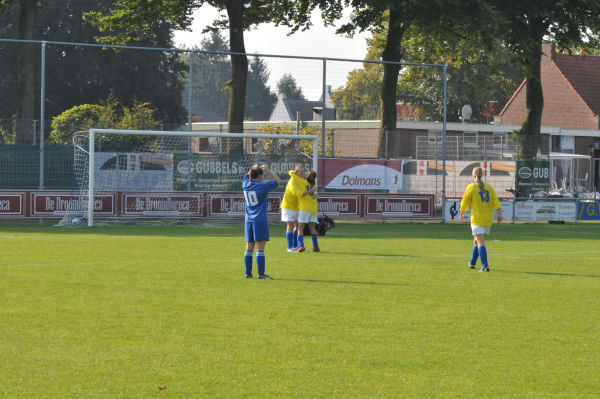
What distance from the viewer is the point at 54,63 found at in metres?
57.5

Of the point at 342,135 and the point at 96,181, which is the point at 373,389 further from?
the point at 342,135

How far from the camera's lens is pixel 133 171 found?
93.5 ft

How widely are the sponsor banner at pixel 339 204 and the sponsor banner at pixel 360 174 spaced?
49 centimetres

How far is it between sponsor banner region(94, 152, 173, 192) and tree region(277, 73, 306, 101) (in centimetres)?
459

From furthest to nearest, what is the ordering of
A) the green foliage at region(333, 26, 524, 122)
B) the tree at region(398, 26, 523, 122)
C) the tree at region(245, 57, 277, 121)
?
the tree at region(398, 26, 523, 122)
the green foliage at region(333, 26, 524, 122)
the tree at region(245, 57, 277, 121)

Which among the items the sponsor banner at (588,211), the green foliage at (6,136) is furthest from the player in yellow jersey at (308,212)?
the sponsor banner at (588,211)

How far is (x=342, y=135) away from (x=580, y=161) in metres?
28.4

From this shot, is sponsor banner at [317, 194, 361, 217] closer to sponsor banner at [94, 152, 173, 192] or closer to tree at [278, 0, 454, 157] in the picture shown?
tree at [278, 0, 454, 157]

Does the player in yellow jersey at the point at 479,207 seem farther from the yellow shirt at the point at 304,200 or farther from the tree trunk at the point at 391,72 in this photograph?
the tree trunk at the point at 391,72

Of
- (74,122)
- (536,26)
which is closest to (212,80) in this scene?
(74,122)

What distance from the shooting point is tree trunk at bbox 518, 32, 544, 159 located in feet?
114

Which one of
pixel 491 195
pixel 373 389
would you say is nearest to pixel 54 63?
pixel 491 195

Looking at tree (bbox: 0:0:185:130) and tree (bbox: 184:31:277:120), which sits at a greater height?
tree (bbox: 0:0:185:130)

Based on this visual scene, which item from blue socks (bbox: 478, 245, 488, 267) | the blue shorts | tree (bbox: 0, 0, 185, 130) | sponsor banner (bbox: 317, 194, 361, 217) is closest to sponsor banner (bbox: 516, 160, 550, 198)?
sponsor banner (bbox: 317, 194, 361, 217)
